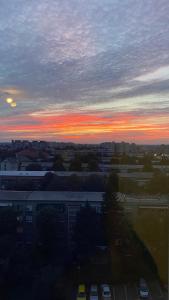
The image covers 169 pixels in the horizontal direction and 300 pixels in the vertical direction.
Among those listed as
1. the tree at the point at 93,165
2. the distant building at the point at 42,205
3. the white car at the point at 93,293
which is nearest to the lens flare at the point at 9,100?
the distant building at the point at 42,205

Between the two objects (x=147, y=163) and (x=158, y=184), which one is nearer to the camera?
(x=158, y=184)

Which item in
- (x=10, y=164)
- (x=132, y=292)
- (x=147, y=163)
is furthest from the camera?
(x=10, y=164)

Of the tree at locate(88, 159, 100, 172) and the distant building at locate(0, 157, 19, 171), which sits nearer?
the tree at locate(88, 159, 100, 172)

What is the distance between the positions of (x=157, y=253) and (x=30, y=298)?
1002 mm

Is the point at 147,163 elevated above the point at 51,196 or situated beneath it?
elevated above

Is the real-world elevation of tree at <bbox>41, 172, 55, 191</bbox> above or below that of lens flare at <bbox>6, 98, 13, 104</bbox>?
below

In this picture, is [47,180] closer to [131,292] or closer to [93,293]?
[93,293]

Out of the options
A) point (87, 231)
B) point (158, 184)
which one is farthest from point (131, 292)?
point (158, 184)

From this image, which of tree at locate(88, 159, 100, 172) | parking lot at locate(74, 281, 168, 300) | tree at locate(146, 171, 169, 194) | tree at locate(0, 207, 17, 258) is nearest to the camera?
parking lot at locate(74, 281, 168, 300)

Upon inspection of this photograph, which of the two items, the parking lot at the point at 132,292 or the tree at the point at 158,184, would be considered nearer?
the parking lot at the point at 132,292

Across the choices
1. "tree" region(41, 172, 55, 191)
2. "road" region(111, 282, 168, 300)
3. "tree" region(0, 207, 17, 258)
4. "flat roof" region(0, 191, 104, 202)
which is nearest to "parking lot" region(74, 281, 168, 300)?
"road" region(111, 282, 168, 300)

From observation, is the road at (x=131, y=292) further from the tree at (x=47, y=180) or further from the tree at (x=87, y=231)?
the tree at (x=47, y=180)

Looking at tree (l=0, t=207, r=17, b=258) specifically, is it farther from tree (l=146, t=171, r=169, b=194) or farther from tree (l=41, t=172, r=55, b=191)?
tree (l=146, t=171, r=169, b=194)

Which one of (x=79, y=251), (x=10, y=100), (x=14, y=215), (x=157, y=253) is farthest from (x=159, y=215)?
(x=10, y=100)
